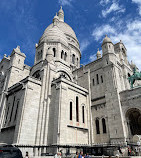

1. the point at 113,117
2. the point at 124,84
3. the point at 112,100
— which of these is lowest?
the point at 113,117

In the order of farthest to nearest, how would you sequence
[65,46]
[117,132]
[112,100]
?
[65,46] < [112,100] < [117,132]

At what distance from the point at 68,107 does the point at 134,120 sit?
11010 millimetres

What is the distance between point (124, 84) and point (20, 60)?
21.6 meters

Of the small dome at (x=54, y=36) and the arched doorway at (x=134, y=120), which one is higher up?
the small dome at (x=54, y=36)

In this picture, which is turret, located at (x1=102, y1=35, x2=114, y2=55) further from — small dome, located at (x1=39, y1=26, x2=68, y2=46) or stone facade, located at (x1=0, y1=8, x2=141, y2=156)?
small dome, located at (x1=39, y1=26, x2=68, y2=46)

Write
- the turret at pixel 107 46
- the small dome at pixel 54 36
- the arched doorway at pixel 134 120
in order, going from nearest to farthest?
the arched doorway at pixel 134 120
the turret at pixel 107 46
the small dome at pixel 54 36

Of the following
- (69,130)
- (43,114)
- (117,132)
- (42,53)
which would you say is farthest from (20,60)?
(117,132)

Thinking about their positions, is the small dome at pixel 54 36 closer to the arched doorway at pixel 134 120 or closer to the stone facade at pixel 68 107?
the stone facade at pixel 68 107

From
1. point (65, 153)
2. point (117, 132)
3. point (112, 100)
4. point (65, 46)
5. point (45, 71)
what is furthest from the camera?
point (65, 46)

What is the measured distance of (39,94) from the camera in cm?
2438

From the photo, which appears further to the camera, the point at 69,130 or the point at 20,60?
the point at 20,60

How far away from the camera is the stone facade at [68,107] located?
2055cm

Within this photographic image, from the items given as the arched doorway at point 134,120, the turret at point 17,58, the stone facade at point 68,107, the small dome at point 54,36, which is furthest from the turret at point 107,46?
the turret at point 17,58

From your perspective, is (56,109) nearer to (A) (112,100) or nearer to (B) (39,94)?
(B) (39,94)
